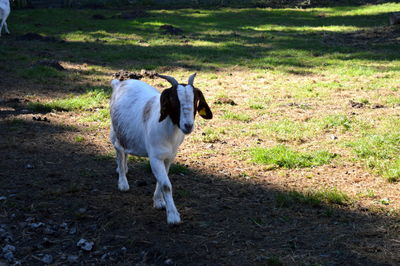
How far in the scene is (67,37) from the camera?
19.7 metres

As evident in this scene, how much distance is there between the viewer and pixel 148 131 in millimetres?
5473

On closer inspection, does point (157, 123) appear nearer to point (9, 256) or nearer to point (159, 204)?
point (159, 204)

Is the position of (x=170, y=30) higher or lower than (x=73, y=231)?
lower

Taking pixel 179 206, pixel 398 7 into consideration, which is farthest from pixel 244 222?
pixel 398 7

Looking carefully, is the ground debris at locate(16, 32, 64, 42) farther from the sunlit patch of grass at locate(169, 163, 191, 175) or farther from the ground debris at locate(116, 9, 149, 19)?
the sunlit patch of grass at locate(169, 163, 191, 175)

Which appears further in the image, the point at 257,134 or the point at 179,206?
the point at 257,134

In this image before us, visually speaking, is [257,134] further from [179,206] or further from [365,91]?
[365,91]

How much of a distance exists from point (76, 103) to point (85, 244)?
6175mm

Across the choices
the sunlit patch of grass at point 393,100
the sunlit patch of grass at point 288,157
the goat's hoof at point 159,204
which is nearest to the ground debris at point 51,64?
the sunlit patch of grass at point 288,157

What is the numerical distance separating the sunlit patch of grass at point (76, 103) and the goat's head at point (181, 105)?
5789mm

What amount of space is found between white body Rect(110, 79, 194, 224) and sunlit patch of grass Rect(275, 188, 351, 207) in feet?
4.58

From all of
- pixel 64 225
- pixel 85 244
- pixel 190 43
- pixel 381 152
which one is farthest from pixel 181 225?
pixel 190 43

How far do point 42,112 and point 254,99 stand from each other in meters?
4.39

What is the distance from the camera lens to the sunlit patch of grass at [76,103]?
1038cm
